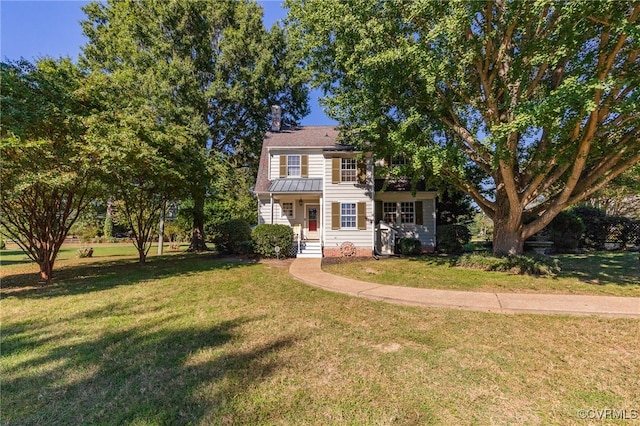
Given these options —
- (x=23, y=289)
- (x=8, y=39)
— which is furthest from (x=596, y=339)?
(x=8, y=39)

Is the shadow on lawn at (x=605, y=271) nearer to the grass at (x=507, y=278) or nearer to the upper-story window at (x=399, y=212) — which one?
the grass at (x=507, y=278)

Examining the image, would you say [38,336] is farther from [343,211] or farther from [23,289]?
[343,211]

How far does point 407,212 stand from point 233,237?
31.3ft

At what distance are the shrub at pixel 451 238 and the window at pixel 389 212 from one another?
252 centimetres

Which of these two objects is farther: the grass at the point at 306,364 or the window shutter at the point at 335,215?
the window shutter at the point at 335,215

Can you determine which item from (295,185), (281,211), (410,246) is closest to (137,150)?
(295,185)

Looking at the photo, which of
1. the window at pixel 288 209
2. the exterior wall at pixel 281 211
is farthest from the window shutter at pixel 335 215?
the window at pixel 288 209

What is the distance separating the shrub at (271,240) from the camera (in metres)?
13.9

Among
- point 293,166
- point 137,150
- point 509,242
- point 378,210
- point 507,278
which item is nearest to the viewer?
point 507,278

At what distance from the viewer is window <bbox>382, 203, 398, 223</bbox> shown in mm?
16438

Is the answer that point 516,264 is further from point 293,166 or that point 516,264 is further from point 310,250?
point 293,166

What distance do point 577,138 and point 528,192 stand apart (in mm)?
2111

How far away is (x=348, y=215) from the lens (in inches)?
597

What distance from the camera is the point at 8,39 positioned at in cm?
732
